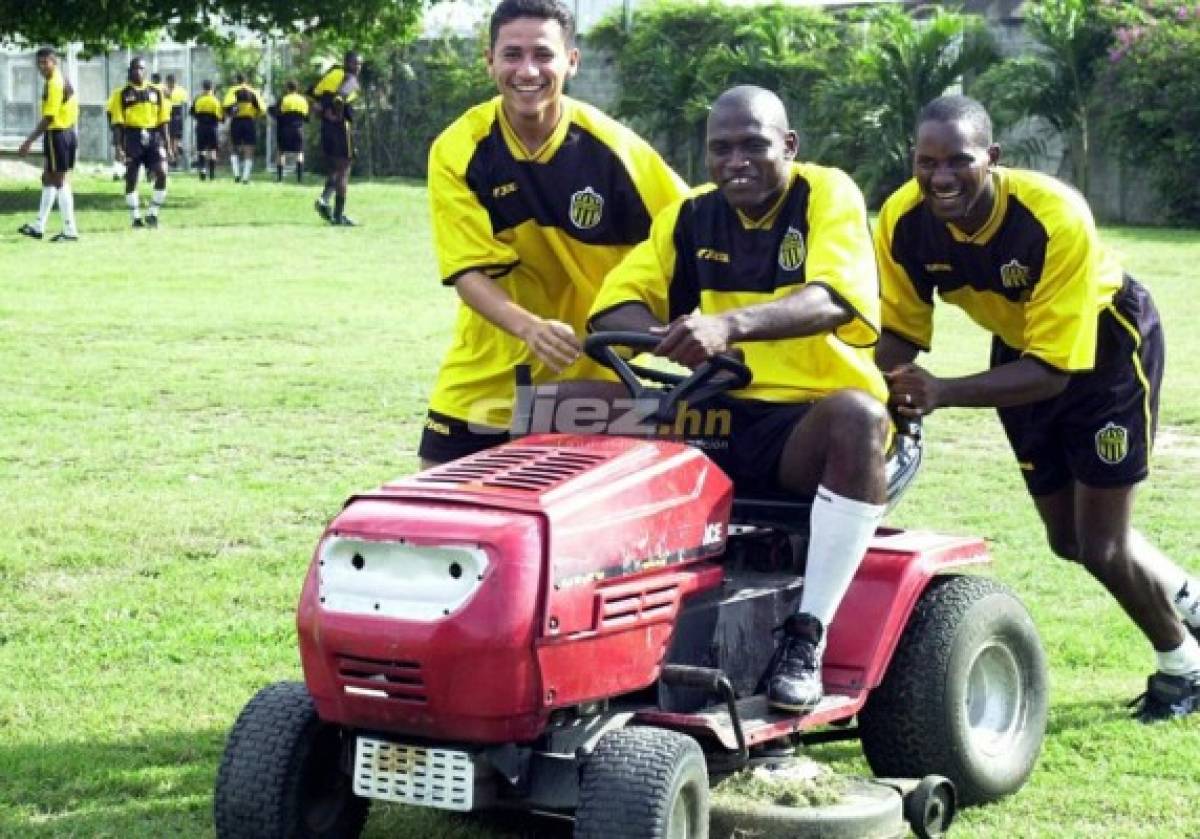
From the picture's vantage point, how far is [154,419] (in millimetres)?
13523

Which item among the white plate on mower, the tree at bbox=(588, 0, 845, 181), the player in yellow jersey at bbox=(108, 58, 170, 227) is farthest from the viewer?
the tree at bbox=(588, 0, 845, 181)

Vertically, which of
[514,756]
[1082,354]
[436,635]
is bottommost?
[514,756]

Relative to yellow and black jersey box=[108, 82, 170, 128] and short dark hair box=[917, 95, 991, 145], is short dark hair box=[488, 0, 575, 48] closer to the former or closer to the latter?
short dark hair box=[917, 95, 991, 145]

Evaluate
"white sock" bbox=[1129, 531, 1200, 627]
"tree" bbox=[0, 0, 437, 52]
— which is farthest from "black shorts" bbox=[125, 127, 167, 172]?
"white sock" bbox=[1129, 531, 1200, 627]

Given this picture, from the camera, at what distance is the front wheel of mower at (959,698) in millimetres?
6020

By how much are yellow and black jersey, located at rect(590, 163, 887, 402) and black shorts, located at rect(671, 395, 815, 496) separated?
6 centimetres

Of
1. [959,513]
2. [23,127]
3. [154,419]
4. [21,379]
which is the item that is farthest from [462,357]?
[23,127]

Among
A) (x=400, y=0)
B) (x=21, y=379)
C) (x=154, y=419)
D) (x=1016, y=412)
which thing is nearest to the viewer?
(x=1016, y=412)

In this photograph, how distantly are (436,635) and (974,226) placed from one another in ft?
8.37

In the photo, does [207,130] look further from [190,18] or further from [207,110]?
[190,18]

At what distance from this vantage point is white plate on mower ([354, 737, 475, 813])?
4.95 metres

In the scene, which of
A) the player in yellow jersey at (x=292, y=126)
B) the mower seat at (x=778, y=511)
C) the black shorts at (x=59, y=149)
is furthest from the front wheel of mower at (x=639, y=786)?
the player in yellow jersey at (x=292, y=126)

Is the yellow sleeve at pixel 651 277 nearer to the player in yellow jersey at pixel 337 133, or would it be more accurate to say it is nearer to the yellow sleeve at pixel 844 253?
the yellow sleeve at pixel 844 253

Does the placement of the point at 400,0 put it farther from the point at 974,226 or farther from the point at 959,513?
the point at 974,226
